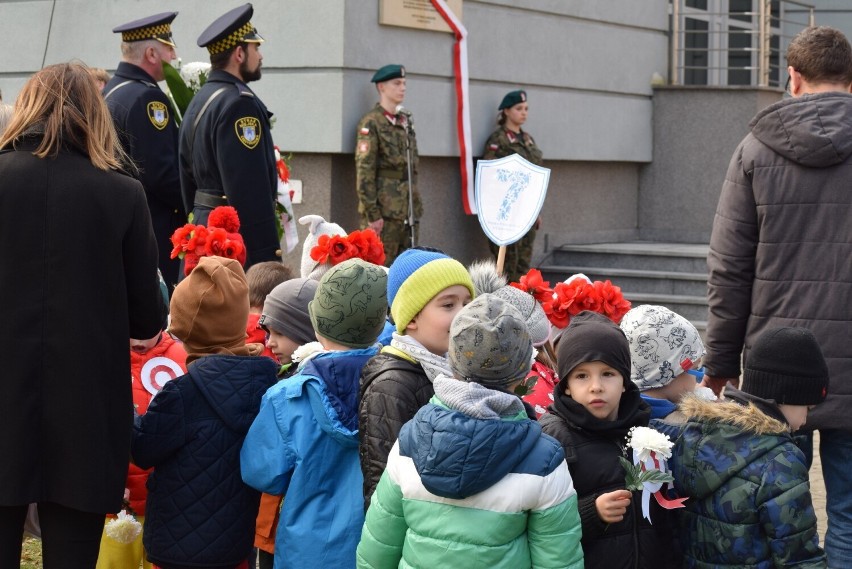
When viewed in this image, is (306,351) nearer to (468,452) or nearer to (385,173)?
(468,452)

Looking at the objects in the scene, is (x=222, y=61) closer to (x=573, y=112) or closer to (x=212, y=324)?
(x=212, y=324)

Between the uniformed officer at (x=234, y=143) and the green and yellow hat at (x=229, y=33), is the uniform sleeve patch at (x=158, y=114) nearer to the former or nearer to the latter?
the uniformed officer at (x=234, y=143)

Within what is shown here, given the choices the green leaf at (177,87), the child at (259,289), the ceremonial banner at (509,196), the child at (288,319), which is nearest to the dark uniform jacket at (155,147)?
the green leaf at (177,87)

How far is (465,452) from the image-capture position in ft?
10.1

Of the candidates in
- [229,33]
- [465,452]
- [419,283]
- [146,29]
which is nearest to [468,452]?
[465,452]

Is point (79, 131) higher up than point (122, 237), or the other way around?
point (79, 131)

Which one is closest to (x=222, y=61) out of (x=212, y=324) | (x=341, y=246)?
(x=341, y=246)

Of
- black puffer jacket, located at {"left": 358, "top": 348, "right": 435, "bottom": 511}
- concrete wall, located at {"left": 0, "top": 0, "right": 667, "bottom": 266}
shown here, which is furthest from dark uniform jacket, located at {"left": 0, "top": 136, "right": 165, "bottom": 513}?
concrete wall, located at {"left": 0, "top": 0, "right": 667, "bottom": 266}

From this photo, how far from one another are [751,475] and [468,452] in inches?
33.9

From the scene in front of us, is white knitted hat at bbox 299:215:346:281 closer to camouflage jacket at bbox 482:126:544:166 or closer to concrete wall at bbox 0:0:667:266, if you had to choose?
concrete wall at bbox 0:0:667:266

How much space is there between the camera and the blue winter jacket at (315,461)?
381 cm

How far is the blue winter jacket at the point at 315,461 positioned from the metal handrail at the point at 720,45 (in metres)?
9.84

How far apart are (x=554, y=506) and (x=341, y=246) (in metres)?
2.37

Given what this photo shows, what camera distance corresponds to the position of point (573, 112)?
1248cm
